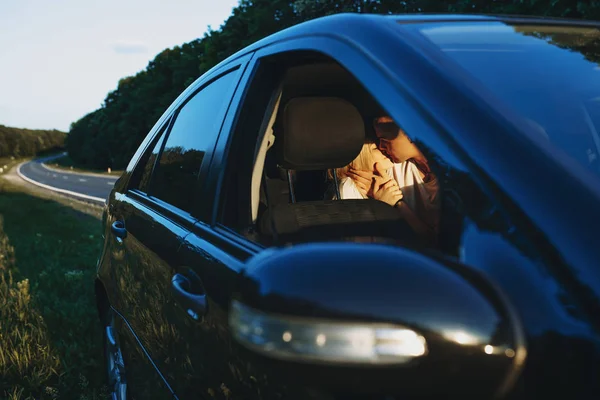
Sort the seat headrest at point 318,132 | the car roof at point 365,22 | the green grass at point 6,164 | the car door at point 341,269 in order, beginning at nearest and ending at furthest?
the car door at point 341,269
the car roof at point 365,22
the seat headrest at point 318,132
the green grass at point 6,164

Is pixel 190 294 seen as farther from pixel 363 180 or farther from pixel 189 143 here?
pixel 363 180

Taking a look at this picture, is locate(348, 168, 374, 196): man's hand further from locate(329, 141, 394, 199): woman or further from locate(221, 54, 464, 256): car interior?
locate(221, 54, 464, 256): car interior

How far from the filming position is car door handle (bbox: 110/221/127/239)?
9.97 ft

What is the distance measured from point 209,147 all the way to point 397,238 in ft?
2.53

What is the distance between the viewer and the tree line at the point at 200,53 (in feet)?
56.9

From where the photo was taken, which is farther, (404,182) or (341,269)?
(404,182)

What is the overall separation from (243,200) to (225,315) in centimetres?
61

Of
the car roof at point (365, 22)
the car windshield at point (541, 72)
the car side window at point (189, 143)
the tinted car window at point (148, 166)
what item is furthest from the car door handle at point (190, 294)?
the tinted car window at point (148, 166)

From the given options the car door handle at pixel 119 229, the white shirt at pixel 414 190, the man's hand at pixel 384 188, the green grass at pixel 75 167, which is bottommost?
the green grass at pixel 75 167

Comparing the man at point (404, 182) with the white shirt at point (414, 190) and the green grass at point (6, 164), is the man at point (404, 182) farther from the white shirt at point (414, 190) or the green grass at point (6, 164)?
the green grass at point (6, 164)

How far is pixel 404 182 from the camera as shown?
2.76 m

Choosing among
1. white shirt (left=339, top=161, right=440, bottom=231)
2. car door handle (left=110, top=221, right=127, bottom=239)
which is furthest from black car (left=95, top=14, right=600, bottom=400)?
car door handle (left=110, top=221, right=127, bottom=239)

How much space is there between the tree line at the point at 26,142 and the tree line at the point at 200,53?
2721cm

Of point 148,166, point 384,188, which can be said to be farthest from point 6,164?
point 384,188
